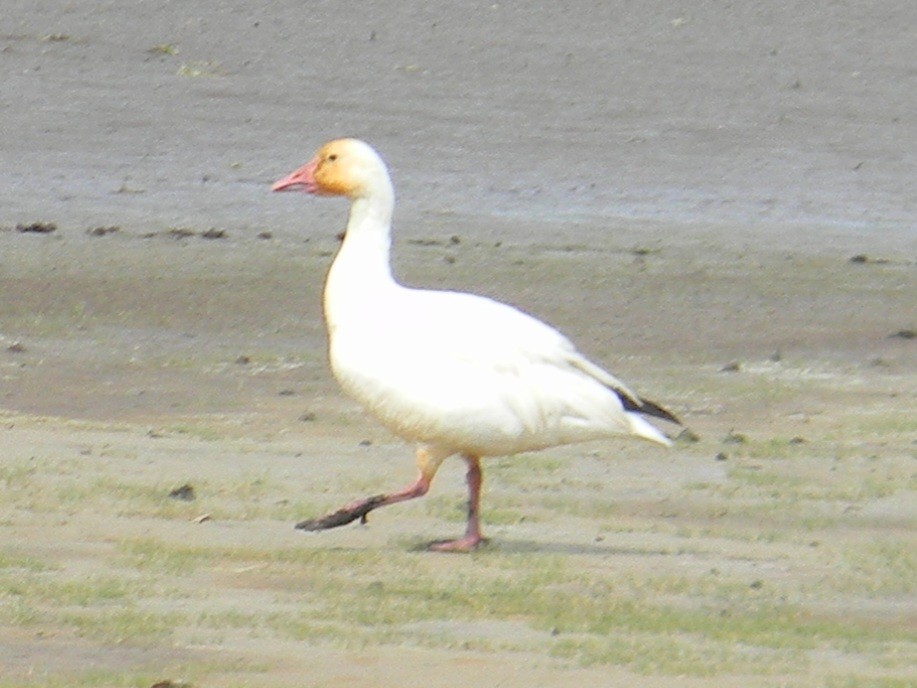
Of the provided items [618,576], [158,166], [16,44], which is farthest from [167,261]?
[618,576]

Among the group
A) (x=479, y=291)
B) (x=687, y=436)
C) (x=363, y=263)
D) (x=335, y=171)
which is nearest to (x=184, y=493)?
(x=363, y=263)

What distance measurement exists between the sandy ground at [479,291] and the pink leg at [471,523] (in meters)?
0.07

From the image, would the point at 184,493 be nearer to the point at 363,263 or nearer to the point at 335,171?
the point at 363,263

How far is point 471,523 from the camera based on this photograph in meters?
7.27

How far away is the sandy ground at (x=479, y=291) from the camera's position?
19.9 ft

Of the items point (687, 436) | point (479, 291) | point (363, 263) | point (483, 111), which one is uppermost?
point (363, 263)

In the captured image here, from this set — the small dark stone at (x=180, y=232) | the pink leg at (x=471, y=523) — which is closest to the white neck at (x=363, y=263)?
the pink leg at (x=471, y=523)

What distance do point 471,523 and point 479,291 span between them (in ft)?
18.1

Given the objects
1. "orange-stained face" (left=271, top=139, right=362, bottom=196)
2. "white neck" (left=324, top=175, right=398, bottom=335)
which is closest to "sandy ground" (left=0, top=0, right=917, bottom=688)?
"white neck" (left=324, top=175, right=398, bottom=335)

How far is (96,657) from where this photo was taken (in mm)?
5645

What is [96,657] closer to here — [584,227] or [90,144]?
[584,227]

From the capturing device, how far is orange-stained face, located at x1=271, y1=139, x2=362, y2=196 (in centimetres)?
794

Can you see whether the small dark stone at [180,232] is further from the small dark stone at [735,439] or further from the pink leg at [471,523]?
the pink leg at [471,523]

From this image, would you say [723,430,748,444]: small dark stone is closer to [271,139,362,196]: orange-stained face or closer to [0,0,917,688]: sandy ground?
[0,0,917,688]: sandy ground
